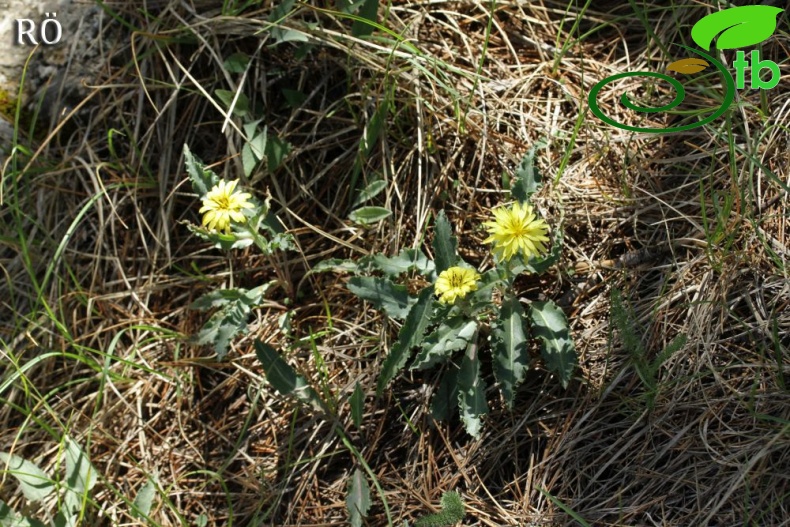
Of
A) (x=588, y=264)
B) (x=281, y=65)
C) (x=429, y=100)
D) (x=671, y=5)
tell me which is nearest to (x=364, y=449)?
(x=588, y=264)

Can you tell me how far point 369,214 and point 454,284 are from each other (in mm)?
429

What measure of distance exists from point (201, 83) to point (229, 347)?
0.84 meters

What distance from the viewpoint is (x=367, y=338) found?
2.31 meters

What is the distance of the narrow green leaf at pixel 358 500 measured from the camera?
2.12m

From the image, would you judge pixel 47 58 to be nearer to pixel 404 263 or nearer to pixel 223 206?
pixel 223 206

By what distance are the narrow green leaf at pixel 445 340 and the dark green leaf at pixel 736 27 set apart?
103 centimetres

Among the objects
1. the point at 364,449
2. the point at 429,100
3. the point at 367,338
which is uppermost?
the point at 429,100

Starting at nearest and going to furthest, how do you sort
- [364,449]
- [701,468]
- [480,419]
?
[701,468], [480,419], [364,449]

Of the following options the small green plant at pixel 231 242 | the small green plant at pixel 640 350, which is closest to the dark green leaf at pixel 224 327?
the small green plant at pixel 231 242

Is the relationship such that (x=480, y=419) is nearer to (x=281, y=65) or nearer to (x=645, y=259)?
(x=645, y=259)

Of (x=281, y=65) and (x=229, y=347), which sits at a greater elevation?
(x=281, y=65)

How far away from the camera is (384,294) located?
2.20 metres
